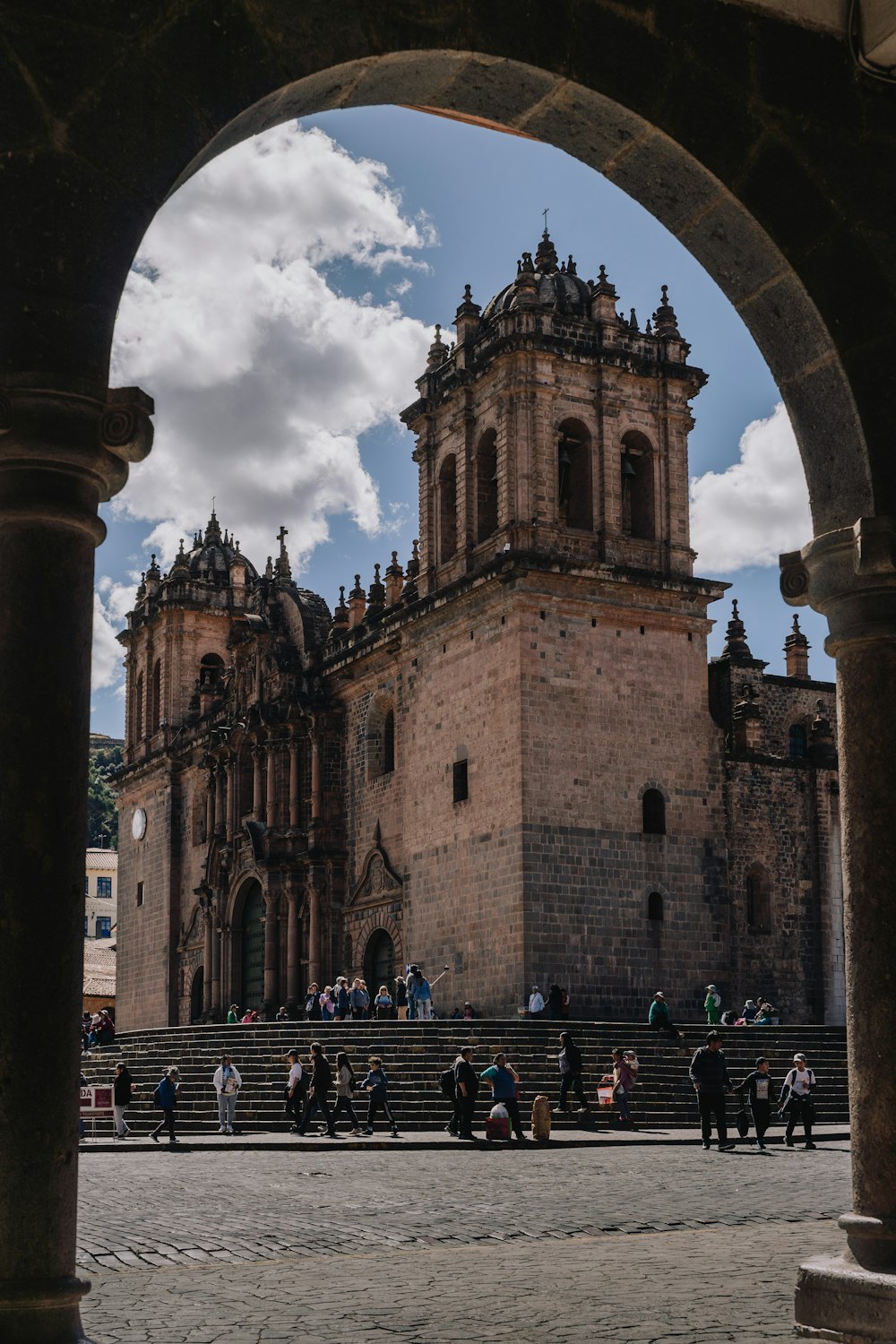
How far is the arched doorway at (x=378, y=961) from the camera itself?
33.1 metres

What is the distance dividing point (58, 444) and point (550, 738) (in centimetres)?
2413

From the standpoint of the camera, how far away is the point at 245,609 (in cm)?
4909

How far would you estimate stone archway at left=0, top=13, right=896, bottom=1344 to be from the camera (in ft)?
14.5

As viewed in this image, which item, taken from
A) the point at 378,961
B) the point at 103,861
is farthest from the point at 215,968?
the point at 103,861

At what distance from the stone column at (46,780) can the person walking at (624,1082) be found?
17167 millimetres

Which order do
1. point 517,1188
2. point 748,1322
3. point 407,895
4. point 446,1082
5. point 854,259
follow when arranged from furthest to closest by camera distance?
point 407,895 → point 446,1082 → point 517,1188 → point 854,259 → point 748,1322

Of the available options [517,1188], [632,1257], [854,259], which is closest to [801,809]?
[517,1188]

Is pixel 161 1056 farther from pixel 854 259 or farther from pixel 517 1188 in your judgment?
pixel 854 259

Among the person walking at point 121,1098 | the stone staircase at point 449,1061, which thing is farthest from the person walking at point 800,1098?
the person walking at point 121,1098

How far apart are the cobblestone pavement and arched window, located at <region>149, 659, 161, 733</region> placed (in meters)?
32.8

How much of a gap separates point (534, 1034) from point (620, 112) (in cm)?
1934

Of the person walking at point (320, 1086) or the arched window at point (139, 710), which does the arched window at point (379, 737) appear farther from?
the arched window at point (139, 710)

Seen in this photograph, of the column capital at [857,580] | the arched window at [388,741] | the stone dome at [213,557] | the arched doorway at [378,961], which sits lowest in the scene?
the arched doorway at [378,961]

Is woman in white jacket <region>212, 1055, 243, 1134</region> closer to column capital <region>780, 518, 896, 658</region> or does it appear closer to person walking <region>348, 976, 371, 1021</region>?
person walking <region>348, 976, 371, 1021</region>
